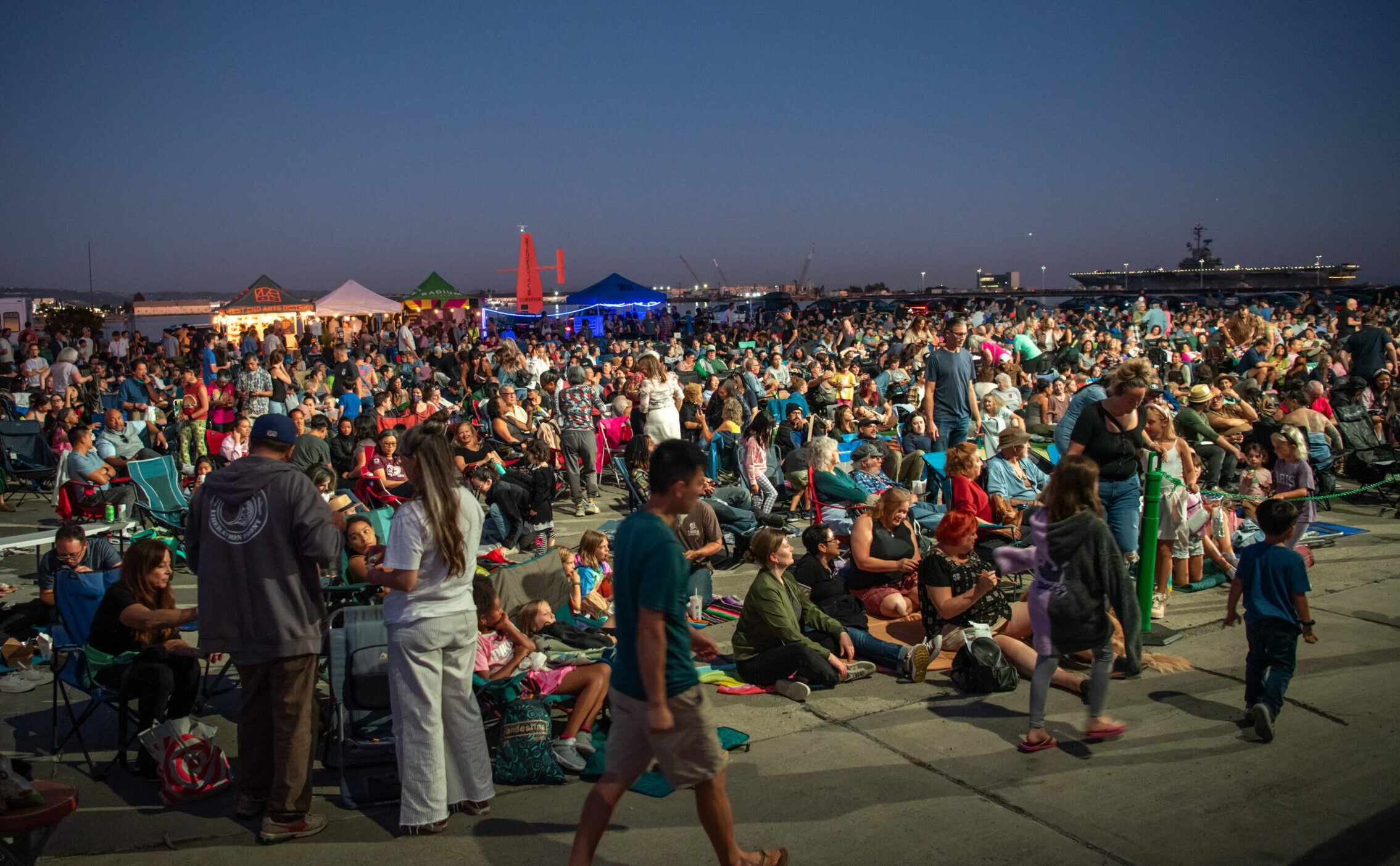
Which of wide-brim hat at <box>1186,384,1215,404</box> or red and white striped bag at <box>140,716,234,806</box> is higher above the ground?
wide-brim hat at <box>1186,384,1215,404</box>

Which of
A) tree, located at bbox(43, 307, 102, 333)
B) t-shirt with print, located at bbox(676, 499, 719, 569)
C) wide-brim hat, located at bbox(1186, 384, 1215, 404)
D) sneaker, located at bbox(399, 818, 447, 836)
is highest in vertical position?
tree, located at bbox(43, 307, 102, 333)

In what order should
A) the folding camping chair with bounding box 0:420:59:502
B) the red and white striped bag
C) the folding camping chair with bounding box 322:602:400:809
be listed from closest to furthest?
the red and white striped bag < the folding camping chair with bounding box 322:602:400:809 < the folding camping chair with bounding box 0:420:59:502

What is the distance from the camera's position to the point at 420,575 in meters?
3.47

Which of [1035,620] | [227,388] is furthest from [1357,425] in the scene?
[227,388]

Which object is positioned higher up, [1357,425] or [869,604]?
[1357,425]

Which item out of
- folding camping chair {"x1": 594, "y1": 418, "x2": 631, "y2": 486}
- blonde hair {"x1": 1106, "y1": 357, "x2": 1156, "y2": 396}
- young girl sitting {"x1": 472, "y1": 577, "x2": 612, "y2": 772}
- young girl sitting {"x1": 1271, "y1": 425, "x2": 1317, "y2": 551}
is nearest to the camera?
young girl sitting {"x1": 472, "y1": 577, "x2": 612, "y2": 772}

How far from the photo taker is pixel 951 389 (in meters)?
8.17

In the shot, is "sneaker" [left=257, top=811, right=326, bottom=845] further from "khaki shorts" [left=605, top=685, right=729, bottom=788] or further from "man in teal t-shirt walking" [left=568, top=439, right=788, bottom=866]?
"khaki shorts" [left=605, top=685, right=729, bottom=788]

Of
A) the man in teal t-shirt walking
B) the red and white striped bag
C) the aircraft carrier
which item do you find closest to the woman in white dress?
the red and white striped bag

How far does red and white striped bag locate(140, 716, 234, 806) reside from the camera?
3.88 m

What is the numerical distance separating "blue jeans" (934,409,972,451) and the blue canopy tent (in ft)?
66.5

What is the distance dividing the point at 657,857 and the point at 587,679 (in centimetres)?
121

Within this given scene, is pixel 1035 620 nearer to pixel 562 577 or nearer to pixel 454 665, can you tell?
pixel 454 665

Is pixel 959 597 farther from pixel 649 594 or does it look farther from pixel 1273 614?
pixel 649 594
